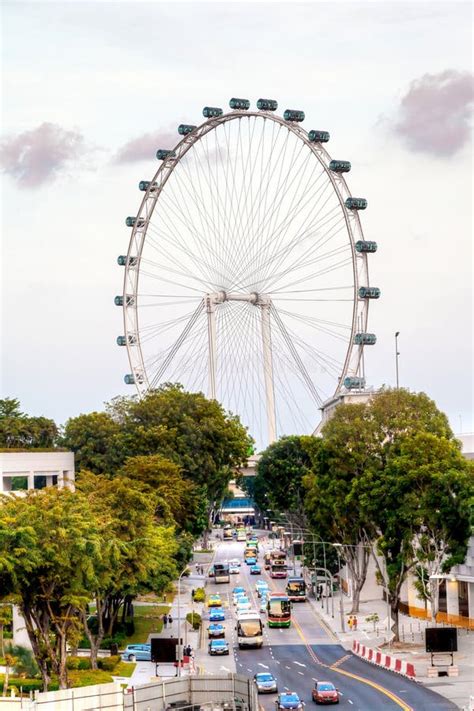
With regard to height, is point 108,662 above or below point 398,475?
below

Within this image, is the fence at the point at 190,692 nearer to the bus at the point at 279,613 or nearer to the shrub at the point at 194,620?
the shrub at the point at 194,620

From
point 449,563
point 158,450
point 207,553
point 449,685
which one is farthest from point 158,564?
point 207,553

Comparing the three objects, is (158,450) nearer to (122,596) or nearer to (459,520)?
(122,596)

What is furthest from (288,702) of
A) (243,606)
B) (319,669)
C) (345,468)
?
(243,606)

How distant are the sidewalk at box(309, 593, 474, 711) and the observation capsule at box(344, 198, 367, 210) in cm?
3741

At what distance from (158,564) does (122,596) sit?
3.94 metres

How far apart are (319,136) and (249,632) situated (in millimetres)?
49812

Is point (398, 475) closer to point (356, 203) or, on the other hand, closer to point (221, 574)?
point (356, 203)

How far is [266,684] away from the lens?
72.0 metres

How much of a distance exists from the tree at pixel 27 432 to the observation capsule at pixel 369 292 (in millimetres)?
47275

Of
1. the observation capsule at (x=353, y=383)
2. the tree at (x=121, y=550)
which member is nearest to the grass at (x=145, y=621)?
the tree at (x=121, y=550)

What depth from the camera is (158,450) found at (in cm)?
13825

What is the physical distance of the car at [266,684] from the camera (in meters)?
71.4

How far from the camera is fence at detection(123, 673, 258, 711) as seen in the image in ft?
159
